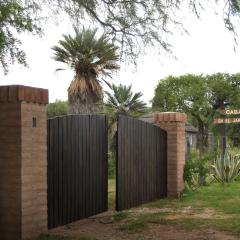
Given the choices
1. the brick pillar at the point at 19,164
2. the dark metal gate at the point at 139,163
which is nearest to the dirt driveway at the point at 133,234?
the brick pillar at the point at 19,164

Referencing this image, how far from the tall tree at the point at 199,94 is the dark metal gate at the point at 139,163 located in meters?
35.9

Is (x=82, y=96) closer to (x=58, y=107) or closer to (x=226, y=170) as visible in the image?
(x=226, y=170)

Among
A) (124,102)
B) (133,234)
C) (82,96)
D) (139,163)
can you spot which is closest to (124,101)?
(124,102)

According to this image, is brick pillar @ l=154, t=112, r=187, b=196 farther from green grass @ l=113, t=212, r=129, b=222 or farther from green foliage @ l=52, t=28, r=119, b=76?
green foliage @ l=52, t=28, r=119, b=76

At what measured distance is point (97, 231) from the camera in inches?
331

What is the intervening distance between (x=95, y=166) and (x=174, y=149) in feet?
10.3

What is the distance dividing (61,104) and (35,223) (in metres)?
56.5

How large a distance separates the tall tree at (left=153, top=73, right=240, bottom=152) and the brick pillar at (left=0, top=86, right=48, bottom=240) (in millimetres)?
40801

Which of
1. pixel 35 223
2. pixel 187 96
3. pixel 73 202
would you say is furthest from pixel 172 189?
pixel 187 96

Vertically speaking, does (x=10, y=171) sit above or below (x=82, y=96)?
below

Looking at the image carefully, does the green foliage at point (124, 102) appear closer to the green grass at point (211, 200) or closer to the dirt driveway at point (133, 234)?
the green grass at point (211, 200)

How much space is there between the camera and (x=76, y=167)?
365 inches

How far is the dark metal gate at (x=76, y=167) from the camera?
8.62 meters

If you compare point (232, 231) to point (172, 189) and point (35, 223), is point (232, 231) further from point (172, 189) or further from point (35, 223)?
point (172, 189)
